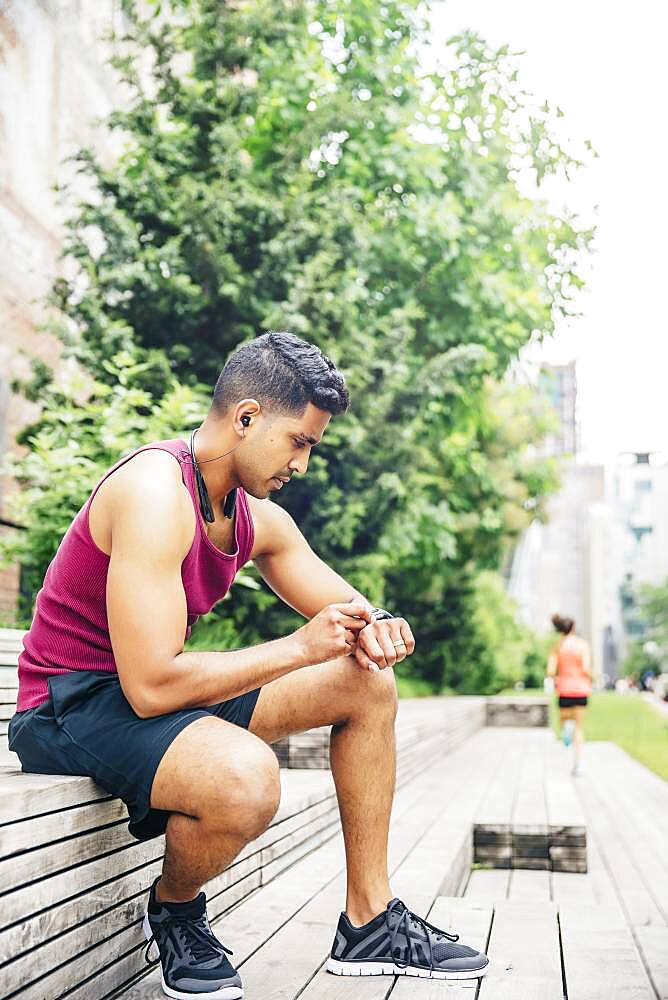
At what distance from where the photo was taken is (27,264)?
9617mm

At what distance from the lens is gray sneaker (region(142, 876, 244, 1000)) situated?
238cm

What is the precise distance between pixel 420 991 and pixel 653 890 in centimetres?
327

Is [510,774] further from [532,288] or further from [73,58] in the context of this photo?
[73,58]

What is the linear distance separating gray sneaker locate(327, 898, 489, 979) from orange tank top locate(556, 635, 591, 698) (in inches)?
341

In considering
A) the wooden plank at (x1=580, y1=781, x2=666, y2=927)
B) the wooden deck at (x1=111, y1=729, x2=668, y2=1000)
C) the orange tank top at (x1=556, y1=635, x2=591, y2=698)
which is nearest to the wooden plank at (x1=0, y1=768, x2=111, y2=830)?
the wooden deck at (x1=111, y1=729, x2=668, y2=1000)

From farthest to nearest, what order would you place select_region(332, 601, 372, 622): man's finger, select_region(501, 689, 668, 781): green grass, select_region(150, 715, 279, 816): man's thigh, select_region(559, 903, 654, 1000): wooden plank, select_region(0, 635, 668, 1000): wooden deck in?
select_region(501, 689, 668, 781): green grass → select_region(559, 903, 654, 1000): wooden plank → select_region(332, 601, 372, 622): man's finger → select_region(150, 715, 279, 816): man's thigh → select_region(0, 635, 668, 1000): wooden deck

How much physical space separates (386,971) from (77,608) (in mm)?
1193

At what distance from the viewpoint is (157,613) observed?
2.34m

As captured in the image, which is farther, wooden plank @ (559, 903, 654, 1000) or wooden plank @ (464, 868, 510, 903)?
wooden plank @ (464, 868, 510, 903)

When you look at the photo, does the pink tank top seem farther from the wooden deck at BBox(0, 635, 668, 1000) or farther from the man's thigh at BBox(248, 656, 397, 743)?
the man's thigh at BBox(248, 656, 397, 743)

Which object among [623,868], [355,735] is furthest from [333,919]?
[623,868]

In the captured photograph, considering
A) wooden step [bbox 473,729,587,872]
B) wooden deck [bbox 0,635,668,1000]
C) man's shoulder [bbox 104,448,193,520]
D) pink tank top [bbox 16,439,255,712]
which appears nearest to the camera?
wooden deck [bbox 0,635,668,1000]

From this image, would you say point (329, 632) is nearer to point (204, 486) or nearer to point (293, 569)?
point (204, 486)

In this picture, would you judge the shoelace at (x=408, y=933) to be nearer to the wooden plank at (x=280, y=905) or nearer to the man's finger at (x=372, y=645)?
the wooden plank at (x=280, y=905)
